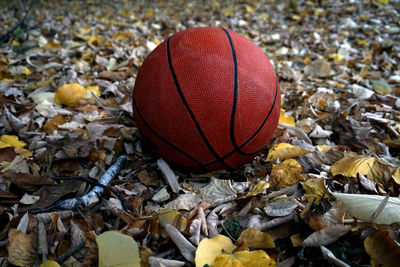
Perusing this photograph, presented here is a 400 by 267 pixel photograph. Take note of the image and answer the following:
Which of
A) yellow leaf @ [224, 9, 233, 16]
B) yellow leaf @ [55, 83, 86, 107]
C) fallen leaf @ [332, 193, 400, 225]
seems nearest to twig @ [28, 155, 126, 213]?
yellow leaf @ [55, 83, 86, 107]

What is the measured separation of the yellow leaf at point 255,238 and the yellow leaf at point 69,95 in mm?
2262

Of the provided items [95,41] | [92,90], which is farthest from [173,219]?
[95,41]

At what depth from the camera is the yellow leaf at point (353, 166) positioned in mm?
2189

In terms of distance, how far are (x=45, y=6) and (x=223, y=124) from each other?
6293mm

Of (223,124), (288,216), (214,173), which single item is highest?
(223,124)

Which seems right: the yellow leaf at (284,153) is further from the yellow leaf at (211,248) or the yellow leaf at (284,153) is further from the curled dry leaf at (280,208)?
the yellow leaf at (211,248)

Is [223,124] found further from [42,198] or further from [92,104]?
[92,104]

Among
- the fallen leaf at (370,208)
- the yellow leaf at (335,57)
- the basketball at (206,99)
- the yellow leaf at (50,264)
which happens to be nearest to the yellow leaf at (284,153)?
the basketball at (206,99)

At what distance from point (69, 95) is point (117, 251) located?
208cm

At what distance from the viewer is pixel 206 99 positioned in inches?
84.0

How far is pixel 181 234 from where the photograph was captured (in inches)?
72.7

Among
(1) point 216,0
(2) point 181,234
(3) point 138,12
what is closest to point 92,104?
(2) point 181,234

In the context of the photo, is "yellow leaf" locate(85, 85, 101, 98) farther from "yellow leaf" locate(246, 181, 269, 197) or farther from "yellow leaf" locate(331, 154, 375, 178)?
"yellow leaf" locate(331, 154, 375, 178)

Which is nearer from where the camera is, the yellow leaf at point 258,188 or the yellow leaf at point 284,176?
the yellow leaf at point 258,188
